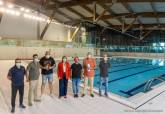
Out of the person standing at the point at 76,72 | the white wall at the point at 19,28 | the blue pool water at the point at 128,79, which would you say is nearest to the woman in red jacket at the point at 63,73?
the person standing at the point at 76,72

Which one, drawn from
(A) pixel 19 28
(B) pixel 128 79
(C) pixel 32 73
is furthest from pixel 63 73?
(A) pixel 19 28

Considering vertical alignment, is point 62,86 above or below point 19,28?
below

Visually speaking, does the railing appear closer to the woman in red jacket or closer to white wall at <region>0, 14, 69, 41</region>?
white wall at <region>0, 14, 69, 41</region>

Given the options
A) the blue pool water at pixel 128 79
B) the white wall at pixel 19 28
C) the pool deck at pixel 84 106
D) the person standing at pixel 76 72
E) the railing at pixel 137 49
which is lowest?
the blue pool water at pixel 128 79

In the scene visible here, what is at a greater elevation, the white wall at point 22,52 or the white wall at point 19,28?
the white wall at point 19,28

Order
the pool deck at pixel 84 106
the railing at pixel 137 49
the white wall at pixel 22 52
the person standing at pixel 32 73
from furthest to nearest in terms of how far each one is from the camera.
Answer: the railing at pixel 137 49 < the white wall at pixel 22 52 < the person standing at pixel 32 73 < the pool deck at pixel 84 106

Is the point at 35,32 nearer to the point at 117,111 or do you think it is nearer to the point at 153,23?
the point at 153,23

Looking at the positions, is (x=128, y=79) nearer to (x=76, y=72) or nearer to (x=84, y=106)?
(x=76, y=72)

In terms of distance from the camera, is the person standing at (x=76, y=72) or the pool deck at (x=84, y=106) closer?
the pool deck at (x=84, y=106)

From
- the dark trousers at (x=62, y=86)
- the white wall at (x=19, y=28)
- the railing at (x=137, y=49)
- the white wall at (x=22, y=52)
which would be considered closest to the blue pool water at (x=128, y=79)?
the dark trousers at (x=62, y=86)

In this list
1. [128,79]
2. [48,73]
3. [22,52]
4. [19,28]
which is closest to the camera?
[48,73]

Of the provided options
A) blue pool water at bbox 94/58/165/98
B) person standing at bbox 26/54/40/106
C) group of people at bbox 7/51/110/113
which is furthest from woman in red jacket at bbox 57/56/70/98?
blue pool water at bbox 94/58/165/98

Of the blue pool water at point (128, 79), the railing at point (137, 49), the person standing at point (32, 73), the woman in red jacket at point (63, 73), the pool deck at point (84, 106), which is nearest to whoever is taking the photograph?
the pool deck at point (84, 106)

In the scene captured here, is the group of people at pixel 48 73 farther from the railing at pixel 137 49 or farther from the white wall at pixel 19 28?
the railing at pixel 137 49
